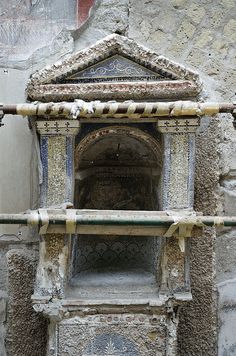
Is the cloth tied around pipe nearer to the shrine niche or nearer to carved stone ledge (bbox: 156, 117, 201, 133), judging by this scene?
the shrine niche

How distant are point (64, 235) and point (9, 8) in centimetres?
137

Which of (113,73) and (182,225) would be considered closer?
(182,225)

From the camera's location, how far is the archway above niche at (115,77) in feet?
7.55

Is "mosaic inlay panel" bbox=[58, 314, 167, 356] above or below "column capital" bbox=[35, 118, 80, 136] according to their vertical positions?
below

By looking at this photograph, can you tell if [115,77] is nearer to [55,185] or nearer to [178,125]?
[178,125]

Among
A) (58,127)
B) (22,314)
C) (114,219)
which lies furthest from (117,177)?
(22,314)

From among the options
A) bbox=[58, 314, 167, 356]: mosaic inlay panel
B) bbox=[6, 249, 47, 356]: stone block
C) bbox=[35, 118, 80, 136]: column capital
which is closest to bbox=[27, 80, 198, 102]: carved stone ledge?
bbox=[35, 118, 80, 136]: column capital

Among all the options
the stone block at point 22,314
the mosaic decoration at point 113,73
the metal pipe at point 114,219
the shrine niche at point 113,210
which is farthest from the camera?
the stone block at point 22,314

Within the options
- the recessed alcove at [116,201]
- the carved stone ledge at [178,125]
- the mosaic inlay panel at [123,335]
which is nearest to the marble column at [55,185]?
the recessed alcove at [116,201]

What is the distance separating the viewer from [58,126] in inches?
90.7

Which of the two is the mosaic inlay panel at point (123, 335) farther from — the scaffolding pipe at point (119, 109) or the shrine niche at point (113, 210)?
the scaffolding pipe at point (119, 109)

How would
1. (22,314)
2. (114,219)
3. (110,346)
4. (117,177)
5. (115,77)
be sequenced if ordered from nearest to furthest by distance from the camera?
(114,219), (110,346), (115,77), (22,314), (117,177)

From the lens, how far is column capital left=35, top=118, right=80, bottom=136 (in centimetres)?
230

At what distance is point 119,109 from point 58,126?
306 mm
